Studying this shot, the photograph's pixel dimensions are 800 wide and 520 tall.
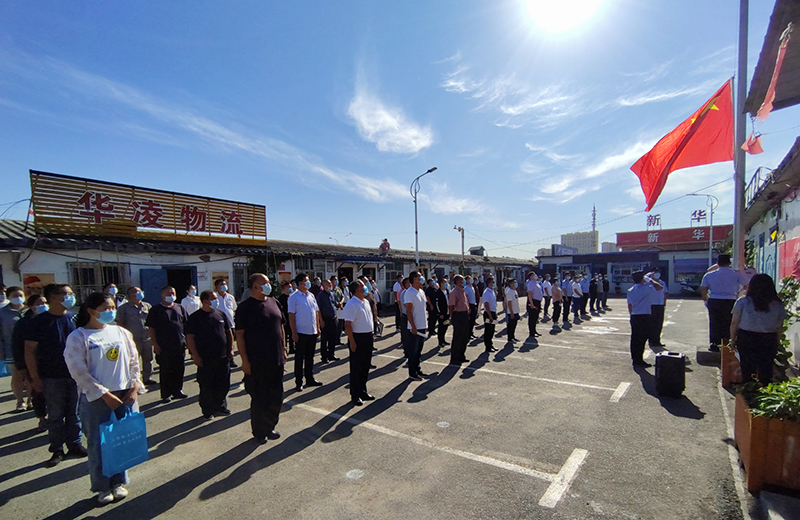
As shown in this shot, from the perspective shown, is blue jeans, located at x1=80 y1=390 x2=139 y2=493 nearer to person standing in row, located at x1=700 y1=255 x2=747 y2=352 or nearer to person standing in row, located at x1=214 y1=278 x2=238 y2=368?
person standing in row, located at x1=214 y1=278 x2=238 y2=368

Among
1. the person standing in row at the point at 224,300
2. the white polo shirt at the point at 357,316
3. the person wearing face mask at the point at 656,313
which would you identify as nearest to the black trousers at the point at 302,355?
the white polo shirt at the point at 357,316

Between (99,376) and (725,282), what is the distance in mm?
9422

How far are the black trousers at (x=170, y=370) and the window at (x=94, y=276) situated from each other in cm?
647

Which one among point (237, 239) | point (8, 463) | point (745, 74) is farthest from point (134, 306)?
point (745, 74)

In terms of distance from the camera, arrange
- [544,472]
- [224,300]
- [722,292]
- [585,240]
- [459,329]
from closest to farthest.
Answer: [544,472] → [722,292] → [459,329] → [224,300] → [585,240]

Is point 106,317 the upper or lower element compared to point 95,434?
upper

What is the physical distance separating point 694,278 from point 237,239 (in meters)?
34.6

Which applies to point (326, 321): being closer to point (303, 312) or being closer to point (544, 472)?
point (303, 312)

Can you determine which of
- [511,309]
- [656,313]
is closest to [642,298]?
[656,313]

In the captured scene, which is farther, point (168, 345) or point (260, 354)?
point (168, 345)

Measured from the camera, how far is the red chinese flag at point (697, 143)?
755cm

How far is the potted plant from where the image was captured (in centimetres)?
288

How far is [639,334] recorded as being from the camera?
7301 millimetres

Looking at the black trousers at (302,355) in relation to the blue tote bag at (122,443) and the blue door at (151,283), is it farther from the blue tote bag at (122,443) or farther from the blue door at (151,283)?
the blue door at (151,283)
